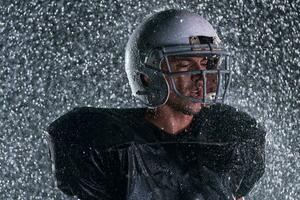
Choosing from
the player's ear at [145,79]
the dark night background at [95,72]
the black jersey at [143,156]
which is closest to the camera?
the black jersey at [143,156]

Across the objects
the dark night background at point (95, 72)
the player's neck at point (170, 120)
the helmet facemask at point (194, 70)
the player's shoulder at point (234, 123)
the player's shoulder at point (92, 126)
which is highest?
the helmet facemask at point (194, 70)

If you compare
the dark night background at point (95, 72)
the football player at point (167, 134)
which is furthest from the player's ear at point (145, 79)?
the dark night background at point (95, 72)

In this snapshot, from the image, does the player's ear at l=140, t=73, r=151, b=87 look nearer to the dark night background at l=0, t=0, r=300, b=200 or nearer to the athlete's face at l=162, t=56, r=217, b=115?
the athlete's face at l=162, t=56, r=217, b=115

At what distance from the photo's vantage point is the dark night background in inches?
78.6

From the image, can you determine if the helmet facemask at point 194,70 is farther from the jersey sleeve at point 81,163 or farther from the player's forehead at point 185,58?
the jersey sleeve at point 81,163

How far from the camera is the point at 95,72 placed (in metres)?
2.01

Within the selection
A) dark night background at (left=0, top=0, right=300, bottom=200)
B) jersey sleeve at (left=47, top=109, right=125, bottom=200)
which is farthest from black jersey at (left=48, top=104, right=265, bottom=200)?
dark night background at (left=0, top=0, right=300, bottom=200)

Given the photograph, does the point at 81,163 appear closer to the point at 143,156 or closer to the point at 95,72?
the point at 143,156

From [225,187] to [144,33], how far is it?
0.78ft

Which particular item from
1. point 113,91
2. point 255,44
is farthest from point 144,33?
point 255,44

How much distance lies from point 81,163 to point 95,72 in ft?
3.11

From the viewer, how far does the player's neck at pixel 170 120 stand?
113cm

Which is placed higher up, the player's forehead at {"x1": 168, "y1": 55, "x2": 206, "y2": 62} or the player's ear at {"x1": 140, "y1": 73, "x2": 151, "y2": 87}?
the player's forehead at {"x1": 168, "y1": 55, "x2": 206, "y2": 62}

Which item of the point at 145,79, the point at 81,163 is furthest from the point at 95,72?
the point at 81,163
